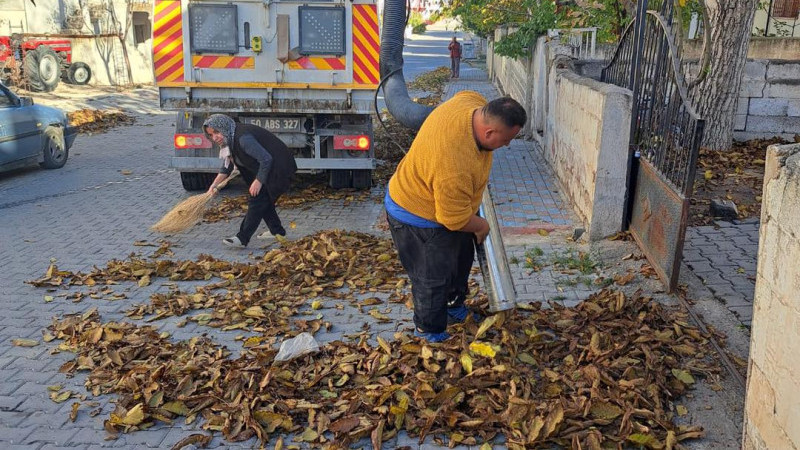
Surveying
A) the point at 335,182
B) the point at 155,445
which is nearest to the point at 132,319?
the point at 155,445

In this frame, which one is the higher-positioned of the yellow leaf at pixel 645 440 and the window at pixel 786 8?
the window at pixel 786 8

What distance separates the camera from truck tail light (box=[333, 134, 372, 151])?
9117mm

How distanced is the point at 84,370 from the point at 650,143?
470 cm

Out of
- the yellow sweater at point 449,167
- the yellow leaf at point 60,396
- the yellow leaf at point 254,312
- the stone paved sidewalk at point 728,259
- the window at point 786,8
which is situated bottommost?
the yellow leaf at point 60,396

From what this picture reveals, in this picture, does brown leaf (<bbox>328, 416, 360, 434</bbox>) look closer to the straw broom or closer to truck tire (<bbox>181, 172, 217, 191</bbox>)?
the straw broom

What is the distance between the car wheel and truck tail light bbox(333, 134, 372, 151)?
5.38 m

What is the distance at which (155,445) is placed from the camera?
3660mm

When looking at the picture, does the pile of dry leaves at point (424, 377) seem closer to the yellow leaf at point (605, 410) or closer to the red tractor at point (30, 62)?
the yellow leaf at point (605, 410)

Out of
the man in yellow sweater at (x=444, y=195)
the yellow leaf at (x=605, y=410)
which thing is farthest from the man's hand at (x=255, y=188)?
the yellow leaf at (x=605, y=410)

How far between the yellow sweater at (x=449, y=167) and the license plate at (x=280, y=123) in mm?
5068

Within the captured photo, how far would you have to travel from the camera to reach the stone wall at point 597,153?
6.27 m

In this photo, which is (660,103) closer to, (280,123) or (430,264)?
(430,264)

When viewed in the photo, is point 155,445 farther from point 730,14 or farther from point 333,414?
point 730,14

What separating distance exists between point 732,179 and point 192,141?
6583 mm
